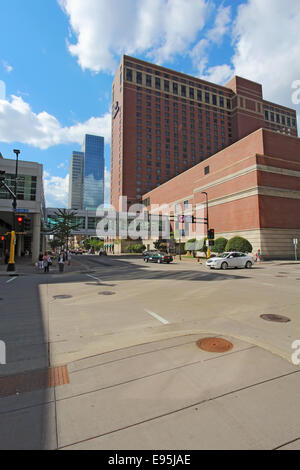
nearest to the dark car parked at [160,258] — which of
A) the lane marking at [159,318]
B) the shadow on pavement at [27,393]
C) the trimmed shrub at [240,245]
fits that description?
the trimmed shrub at [240,245]

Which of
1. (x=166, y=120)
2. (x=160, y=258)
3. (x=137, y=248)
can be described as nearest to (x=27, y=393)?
(x=160, y=258)

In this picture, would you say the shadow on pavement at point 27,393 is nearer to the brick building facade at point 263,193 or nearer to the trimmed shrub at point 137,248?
the brick building facade at point 263,193

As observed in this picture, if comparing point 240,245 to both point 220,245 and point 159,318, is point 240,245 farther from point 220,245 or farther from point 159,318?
point 159,318

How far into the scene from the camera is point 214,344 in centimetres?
461

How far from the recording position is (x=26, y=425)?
2.54 meters

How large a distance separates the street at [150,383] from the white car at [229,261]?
15667 mm

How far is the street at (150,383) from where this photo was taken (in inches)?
93.1

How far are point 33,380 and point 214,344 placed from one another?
10.4 feet

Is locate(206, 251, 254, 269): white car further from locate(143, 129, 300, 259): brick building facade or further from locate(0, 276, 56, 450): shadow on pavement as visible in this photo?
locate(0, 276, 56, 450): shadow on pavement

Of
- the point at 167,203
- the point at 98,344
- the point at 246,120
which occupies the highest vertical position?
the point at 246,120

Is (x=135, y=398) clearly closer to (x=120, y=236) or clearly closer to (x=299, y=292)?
(x=299, y=292)

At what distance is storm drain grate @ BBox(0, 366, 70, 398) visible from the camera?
3.30 m
